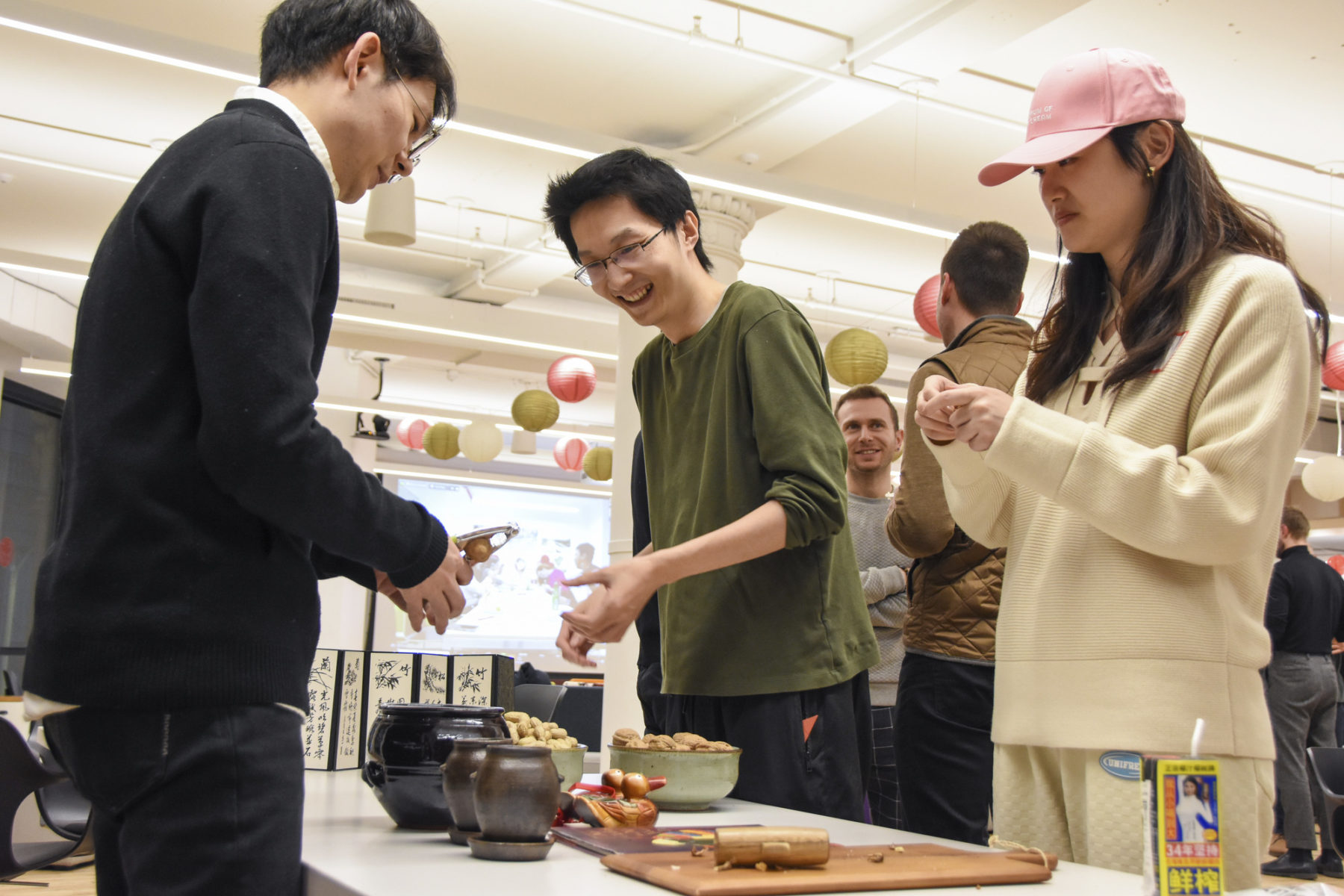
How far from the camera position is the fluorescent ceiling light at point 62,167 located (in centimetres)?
709

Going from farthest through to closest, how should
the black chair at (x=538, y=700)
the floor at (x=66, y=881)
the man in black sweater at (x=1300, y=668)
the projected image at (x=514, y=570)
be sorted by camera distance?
the projected image at (x=514, y=570)
the black chair at (x=538, y=700)
the man in black sweater at (x=1300, y=668)
the floor at (x=66, y=881)

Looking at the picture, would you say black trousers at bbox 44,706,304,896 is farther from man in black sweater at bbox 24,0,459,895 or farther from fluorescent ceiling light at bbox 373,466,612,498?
fluorescent ceiling light at bbox 373,466,612,498

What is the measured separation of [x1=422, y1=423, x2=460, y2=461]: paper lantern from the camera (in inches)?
398

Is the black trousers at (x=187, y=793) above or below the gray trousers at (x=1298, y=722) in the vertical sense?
above

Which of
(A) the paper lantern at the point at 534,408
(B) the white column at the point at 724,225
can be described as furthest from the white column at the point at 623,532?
(A) the paper lantern at the point at 534,408

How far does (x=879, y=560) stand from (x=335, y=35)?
8.07 feet

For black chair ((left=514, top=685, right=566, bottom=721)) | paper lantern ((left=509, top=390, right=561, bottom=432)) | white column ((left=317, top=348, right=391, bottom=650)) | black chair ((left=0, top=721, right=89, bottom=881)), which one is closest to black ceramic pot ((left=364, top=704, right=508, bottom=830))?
black chair ((left=0, top=721, right=89, bottom=881))

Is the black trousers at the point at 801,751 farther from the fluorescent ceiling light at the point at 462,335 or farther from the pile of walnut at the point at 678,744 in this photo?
the fluorescent ceiling light at the point at 462,335

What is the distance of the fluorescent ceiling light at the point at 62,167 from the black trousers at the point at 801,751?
6.85 metres

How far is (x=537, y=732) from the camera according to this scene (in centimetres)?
144

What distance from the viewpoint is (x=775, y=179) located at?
5562mm

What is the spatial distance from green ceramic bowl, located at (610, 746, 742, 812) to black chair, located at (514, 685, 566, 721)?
423cm

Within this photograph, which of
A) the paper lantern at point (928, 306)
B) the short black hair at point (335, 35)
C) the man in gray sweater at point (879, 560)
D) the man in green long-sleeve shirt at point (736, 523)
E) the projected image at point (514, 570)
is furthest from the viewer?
the projected image at point (514, 570)

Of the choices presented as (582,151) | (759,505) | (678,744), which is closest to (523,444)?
(582,151)
